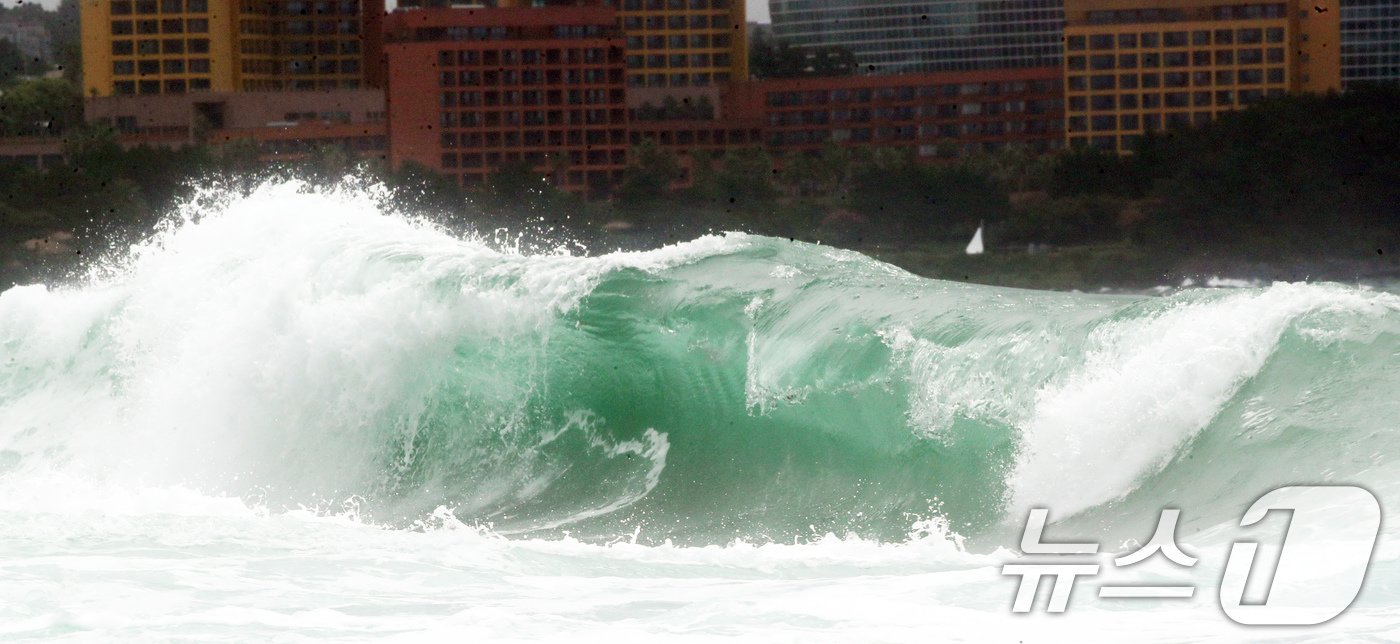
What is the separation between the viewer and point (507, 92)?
80375 mm

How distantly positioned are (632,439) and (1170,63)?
74.4 metres

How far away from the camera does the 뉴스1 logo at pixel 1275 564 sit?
743 centimetres

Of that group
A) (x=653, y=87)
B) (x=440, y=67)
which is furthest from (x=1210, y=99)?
(x=440, y=67)

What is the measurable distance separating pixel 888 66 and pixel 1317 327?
354 ft

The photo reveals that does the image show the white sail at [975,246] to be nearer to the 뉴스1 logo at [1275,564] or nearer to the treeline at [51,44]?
the treeline at [51,44]

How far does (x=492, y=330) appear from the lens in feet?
43.3

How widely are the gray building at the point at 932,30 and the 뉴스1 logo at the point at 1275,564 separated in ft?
344

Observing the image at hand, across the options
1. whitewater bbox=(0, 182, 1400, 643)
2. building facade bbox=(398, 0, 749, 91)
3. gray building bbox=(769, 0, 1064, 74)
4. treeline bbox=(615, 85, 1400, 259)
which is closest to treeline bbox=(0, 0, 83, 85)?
building facade bbox=(398, 0, 749, 91)

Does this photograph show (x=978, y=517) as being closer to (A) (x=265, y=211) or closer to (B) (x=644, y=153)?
(A) (x=265, y=211)

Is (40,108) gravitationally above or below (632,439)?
above

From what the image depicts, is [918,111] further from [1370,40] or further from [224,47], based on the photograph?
[224,47]

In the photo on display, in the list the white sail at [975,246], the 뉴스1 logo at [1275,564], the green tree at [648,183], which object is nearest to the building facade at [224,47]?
the green tree at [648,183]

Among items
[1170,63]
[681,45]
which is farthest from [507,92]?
[1170,63]

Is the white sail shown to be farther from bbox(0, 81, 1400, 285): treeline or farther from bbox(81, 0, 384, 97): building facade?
bbox(81, 0, 384, 97): building facade
